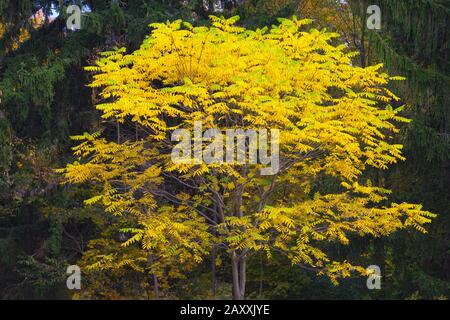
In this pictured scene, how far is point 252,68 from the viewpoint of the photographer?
829 cm

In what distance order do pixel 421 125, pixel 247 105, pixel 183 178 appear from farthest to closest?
pixel 183 178, pixel 421 125, pixel 247 105

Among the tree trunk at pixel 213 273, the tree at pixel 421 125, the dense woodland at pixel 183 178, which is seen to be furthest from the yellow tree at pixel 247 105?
the tree trunk at pixel 213 273

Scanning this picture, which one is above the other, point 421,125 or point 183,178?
point 421,125

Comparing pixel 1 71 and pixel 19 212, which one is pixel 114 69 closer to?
pixel 1 71

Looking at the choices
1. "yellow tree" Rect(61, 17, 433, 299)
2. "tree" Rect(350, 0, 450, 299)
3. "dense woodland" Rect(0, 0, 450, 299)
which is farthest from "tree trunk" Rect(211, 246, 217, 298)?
"yellow tree" Rect(61, 17, 433, 299)

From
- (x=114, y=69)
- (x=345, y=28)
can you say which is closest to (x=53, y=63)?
(x=114, y=69)

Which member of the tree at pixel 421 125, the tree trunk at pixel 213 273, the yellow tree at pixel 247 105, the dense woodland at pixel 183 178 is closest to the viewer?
the yellow tree at pixel 247 105

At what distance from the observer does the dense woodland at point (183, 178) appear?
30.5 ft

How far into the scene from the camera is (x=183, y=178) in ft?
40.0

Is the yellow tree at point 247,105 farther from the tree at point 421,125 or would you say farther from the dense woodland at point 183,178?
the tree at point 421,125

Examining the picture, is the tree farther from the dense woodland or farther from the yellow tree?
the yellow tree

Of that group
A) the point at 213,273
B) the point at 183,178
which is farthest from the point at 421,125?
the point at 213,273

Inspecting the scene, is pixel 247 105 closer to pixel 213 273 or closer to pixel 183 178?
pixel 183 178

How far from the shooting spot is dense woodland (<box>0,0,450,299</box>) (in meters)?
9.30
